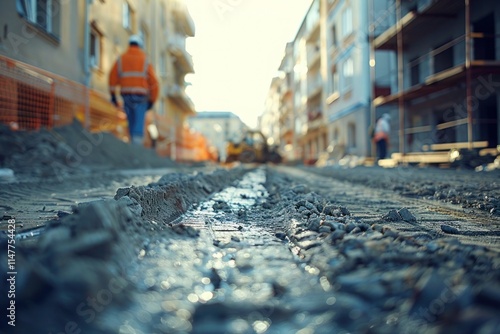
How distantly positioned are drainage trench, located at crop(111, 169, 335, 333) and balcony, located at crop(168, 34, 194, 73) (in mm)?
22340

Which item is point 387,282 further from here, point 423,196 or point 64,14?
point 64,14

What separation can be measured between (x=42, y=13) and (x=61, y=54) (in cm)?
94

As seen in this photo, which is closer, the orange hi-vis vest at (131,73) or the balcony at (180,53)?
the orange hi-vis vest at (131,73)

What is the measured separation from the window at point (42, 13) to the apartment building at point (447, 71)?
9638 mm

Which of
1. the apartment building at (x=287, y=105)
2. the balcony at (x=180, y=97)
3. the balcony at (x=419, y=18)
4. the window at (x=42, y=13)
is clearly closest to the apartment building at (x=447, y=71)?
the balcony at (x=419, y=18)

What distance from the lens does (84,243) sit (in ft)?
3.95

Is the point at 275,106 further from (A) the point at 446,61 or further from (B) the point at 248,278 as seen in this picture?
(B) the point at 248,278

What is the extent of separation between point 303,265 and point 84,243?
0.81m

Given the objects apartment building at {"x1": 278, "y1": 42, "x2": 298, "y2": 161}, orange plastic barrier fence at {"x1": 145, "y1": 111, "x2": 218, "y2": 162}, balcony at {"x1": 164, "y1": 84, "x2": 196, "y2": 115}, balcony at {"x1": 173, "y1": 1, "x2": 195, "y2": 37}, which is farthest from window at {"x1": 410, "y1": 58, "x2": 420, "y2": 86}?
apartment building at {"x1": 278, "y1": 42, "x2": 298, "y2": 161}

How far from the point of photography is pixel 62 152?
20.1 ft

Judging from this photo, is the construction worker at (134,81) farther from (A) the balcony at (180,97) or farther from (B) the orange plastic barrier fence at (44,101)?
(A) the balcony at (180,97)

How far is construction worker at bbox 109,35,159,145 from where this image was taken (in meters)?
8.28

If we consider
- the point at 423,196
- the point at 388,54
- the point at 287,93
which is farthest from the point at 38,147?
the point at 287,93

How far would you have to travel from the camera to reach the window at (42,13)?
7281mm
